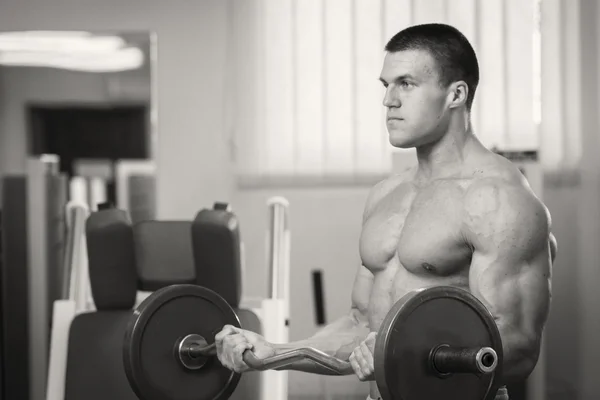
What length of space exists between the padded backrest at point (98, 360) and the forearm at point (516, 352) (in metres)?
1.58

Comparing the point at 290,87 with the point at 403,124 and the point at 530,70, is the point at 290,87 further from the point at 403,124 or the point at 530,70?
the point at 403,124

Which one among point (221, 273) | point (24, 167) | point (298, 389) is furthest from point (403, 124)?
point (24, 167)

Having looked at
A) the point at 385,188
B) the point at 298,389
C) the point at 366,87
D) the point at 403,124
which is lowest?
the point at 298,389

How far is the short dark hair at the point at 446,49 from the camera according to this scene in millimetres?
1804

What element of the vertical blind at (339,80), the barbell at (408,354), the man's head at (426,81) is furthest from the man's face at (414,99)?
the vertical blind at (339,80)

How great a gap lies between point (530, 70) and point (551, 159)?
0.47 m

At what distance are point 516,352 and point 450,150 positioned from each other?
0.43 metres

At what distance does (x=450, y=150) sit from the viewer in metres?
1.86

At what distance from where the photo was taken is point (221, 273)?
2.83 m

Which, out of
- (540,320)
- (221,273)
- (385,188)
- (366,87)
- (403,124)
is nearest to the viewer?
(540,320)

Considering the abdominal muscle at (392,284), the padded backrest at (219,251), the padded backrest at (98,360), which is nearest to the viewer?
the abdominal muscle at (392,284)

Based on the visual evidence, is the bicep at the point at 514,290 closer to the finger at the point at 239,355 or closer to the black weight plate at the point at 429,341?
the black weight plate at the point at 429,341

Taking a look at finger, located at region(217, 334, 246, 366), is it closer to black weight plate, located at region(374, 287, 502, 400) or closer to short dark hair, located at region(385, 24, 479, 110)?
black weight plate, located at region(374, 287, 502, 400)

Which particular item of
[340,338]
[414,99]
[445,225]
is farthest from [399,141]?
[340,338]
